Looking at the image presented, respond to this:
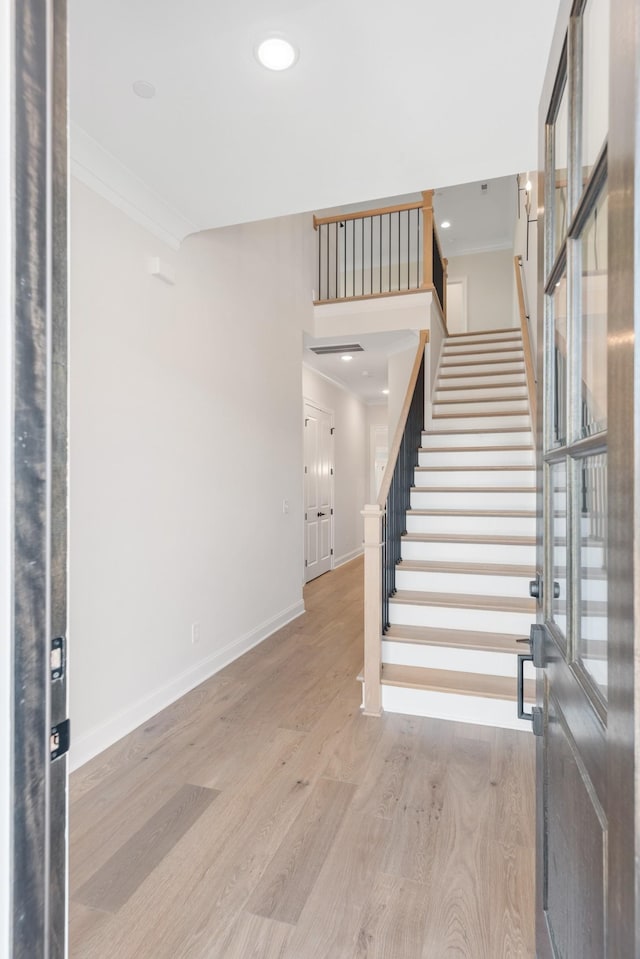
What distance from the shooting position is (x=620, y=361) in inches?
19.7

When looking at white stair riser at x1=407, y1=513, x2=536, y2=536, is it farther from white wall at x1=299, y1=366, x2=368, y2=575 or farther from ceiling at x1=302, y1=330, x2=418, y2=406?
white wall at x1=299, y1=366, x2=368, y2=575

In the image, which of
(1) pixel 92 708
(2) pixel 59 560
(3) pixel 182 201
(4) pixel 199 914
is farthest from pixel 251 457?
(2) pixel 59 560

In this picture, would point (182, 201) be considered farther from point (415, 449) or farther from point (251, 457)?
point (415, 449)

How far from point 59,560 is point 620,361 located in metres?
0.69

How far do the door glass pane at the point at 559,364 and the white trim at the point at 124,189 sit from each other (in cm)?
209

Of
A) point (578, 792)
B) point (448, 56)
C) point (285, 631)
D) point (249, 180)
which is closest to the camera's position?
point (578, 792)

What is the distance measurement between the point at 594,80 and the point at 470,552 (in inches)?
120

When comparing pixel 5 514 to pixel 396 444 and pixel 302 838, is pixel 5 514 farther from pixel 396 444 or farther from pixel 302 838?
pixel 396 444

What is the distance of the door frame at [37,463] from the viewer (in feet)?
1.94

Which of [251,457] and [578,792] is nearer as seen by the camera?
[578,792]

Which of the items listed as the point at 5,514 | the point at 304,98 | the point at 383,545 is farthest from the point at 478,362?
the point at 5,514

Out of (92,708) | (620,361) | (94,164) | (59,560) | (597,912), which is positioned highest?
(94,164)

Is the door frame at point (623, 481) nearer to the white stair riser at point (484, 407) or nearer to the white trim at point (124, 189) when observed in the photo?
the white trim at point (124, 189)

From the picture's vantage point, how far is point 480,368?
5797mm
